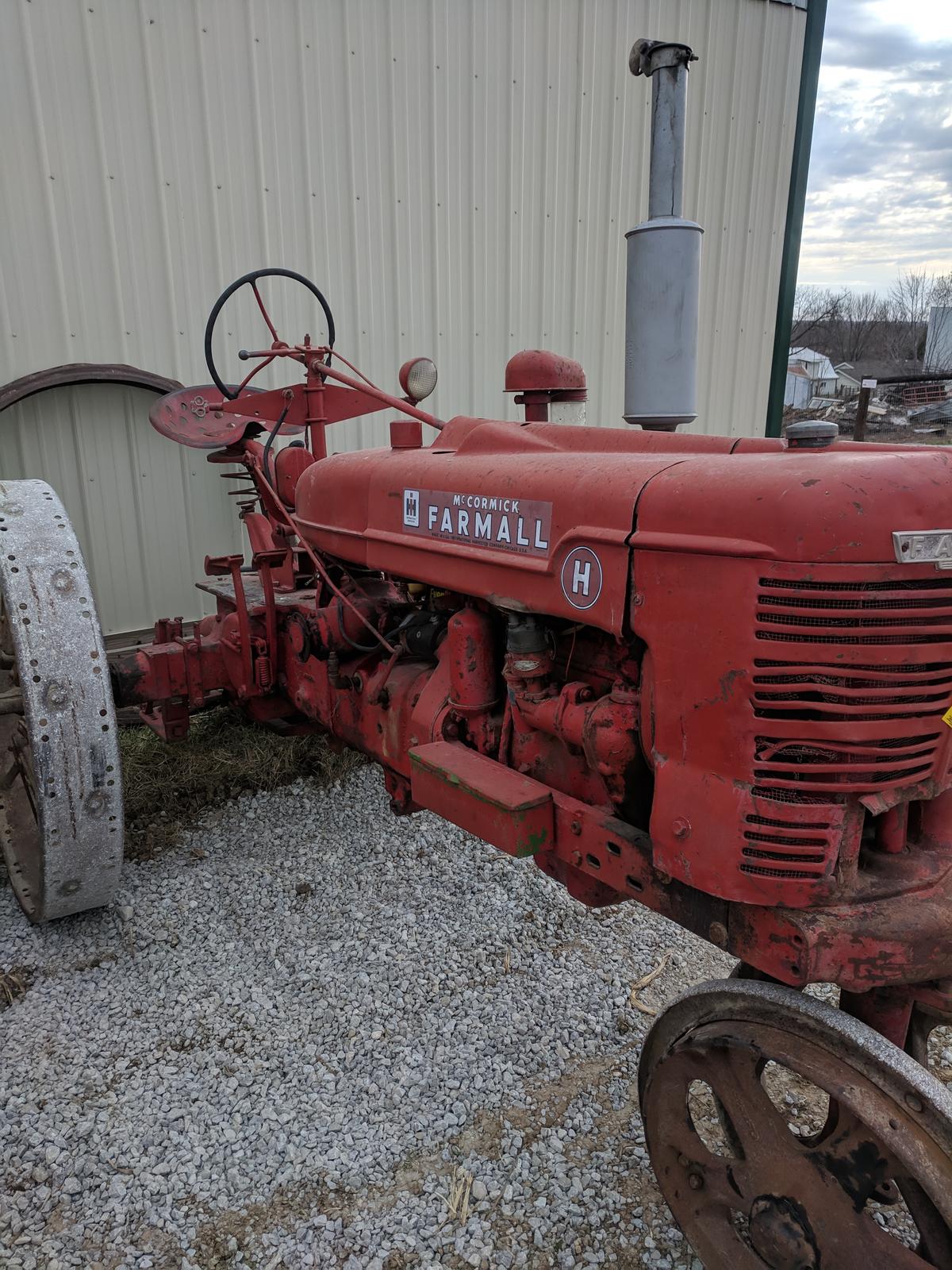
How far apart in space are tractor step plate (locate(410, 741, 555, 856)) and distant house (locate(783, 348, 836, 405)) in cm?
2444

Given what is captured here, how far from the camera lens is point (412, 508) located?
2080 mm

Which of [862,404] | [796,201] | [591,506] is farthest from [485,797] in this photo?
[862,404]

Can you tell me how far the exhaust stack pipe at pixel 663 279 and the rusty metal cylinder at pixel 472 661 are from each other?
0.80 metres

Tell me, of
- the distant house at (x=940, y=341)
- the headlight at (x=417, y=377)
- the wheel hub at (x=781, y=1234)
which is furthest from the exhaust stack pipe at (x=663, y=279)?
the distant house at (x=940, y=341)

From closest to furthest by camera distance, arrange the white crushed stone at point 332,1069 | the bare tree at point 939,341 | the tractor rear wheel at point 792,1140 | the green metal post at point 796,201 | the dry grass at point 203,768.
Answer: the tractor rear wheel at point 792,1140 < the white crushed stone at point 332,1069 < the dry grass at point 203,768 < the green metal post at point 796,201 < the bare tree at point 939,341

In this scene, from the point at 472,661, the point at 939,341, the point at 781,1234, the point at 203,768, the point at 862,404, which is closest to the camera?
the point at 781,1234

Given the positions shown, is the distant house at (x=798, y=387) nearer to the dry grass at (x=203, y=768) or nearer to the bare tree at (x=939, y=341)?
the bare tree at (x=939, y=341)

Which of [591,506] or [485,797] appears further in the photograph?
[485,797]

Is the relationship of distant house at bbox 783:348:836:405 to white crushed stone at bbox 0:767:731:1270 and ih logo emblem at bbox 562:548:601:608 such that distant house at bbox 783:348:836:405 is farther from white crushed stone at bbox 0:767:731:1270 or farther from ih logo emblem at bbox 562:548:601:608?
ih logo emblem at bbox 562:548:601:608

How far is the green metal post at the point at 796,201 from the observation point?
18.6ft

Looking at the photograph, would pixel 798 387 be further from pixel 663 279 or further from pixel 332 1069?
pixel 332 1069

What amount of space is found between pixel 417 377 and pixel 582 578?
131cm

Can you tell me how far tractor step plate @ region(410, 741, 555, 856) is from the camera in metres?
1.74

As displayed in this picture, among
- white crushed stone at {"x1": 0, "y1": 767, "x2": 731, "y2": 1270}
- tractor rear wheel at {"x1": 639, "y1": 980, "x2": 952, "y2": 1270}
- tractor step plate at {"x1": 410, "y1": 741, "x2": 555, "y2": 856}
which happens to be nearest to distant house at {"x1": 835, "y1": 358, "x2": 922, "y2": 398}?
white crushed stone at {"x1": 0, "y1": 767, "x2": 731, "y2": 1270}
